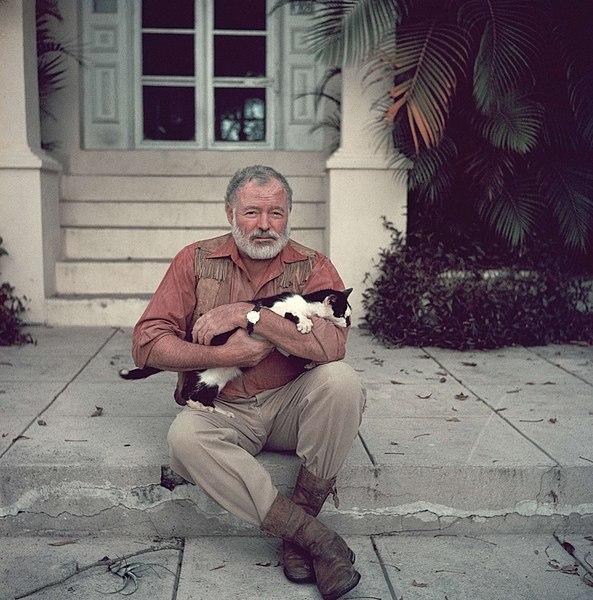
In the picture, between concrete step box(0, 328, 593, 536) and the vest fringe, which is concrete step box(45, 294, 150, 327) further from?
the vest fringe

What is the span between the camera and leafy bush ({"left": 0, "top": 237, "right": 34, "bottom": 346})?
6.03m

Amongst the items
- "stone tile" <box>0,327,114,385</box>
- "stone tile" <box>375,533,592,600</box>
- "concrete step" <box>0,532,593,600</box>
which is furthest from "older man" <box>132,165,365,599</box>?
"stone tile" <box>0,327,114,385</box>

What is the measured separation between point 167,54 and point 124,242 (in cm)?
256

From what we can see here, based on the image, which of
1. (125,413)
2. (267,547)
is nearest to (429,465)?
(267,547)

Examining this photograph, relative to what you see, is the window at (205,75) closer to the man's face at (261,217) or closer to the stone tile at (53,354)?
the stone tile at (53,354)

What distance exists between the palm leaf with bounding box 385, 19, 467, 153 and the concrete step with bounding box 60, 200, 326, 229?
6.50ft

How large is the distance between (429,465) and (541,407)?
1265 mm

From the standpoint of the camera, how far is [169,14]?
8.69 metres

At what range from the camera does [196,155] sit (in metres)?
8.38

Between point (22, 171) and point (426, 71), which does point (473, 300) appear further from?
point (22, 171)

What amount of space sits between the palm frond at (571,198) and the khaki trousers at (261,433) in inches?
155

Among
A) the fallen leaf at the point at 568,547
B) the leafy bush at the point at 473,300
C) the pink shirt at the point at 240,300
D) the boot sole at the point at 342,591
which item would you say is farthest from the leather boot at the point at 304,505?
the leafy bush at the point at 473,300

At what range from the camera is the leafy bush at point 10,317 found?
603cm

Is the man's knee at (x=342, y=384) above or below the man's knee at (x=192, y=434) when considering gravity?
above
